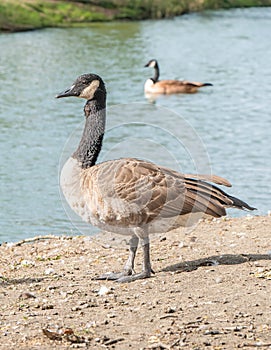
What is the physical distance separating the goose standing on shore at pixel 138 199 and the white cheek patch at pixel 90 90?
3.34 ft

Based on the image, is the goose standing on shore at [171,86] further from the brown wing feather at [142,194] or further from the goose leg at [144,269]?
the goose leg at [144,269]

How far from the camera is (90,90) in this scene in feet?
26.7

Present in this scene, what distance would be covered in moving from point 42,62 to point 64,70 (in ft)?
6.42

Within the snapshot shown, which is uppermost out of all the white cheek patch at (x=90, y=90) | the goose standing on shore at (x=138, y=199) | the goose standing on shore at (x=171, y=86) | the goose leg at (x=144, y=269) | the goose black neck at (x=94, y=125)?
the white cheek patch at (x=90, y=90)

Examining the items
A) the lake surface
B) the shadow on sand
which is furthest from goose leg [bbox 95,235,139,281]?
the lake surface

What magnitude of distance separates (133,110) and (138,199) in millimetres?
16001

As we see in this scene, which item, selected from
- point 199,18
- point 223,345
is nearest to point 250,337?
point 223,345

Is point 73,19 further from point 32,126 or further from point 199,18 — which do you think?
point 32,126

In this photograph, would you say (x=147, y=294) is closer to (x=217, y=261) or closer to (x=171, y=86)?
(x=217, y=261)

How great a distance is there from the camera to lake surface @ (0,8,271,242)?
14.0 m

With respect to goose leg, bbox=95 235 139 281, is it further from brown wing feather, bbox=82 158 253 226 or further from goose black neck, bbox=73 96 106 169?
goose black neck, bbox=73 96 106 169

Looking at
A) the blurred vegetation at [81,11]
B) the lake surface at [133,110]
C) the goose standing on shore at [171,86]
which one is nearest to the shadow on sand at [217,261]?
the lake surface at [133,110]

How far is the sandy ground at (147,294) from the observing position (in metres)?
5.46

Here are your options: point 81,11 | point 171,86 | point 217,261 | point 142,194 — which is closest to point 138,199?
point 142,194
